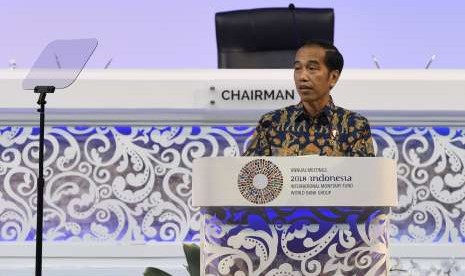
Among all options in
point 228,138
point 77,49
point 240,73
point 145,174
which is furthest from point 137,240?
point 77,49

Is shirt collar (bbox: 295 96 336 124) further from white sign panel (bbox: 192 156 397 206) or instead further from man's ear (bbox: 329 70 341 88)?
white sign panel (bbox: 192 156 397 206)

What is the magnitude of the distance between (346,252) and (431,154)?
9.97ft

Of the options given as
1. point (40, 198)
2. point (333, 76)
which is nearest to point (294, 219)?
point (333, 76)

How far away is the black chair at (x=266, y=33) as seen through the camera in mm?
5496

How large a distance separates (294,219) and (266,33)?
4.07 metres

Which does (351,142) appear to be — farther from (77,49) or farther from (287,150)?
(77,49)

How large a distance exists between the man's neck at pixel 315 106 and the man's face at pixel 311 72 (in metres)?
0.03

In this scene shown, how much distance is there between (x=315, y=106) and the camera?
77.7 inches

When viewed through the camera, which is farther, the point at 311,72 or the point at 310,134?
the point at 310,134

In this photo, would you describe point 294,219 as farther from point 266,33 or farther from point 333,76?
point 266,33

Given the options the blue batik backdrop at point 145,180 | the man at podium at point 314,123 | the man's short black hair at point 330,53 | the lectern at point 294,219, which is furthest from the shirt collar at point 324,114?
the blue batik backdrop at point 145,180

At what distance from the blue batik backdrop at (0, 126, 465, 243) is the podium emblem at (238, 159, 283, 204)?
113 inches

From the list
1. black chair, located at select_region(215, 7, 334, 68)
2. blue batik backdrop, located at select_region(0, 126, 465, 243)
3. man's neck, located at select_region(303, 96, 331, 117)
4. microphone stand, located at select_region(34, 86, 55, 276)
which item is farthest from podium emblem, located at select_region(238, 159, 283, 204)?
black chair, located at select_region(215, 7, 334, 68)

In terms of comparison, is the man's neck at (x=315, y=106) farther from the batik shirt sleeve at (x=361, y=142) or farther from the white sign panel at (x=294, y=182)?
the white sign panel at (x=294, y=182)
